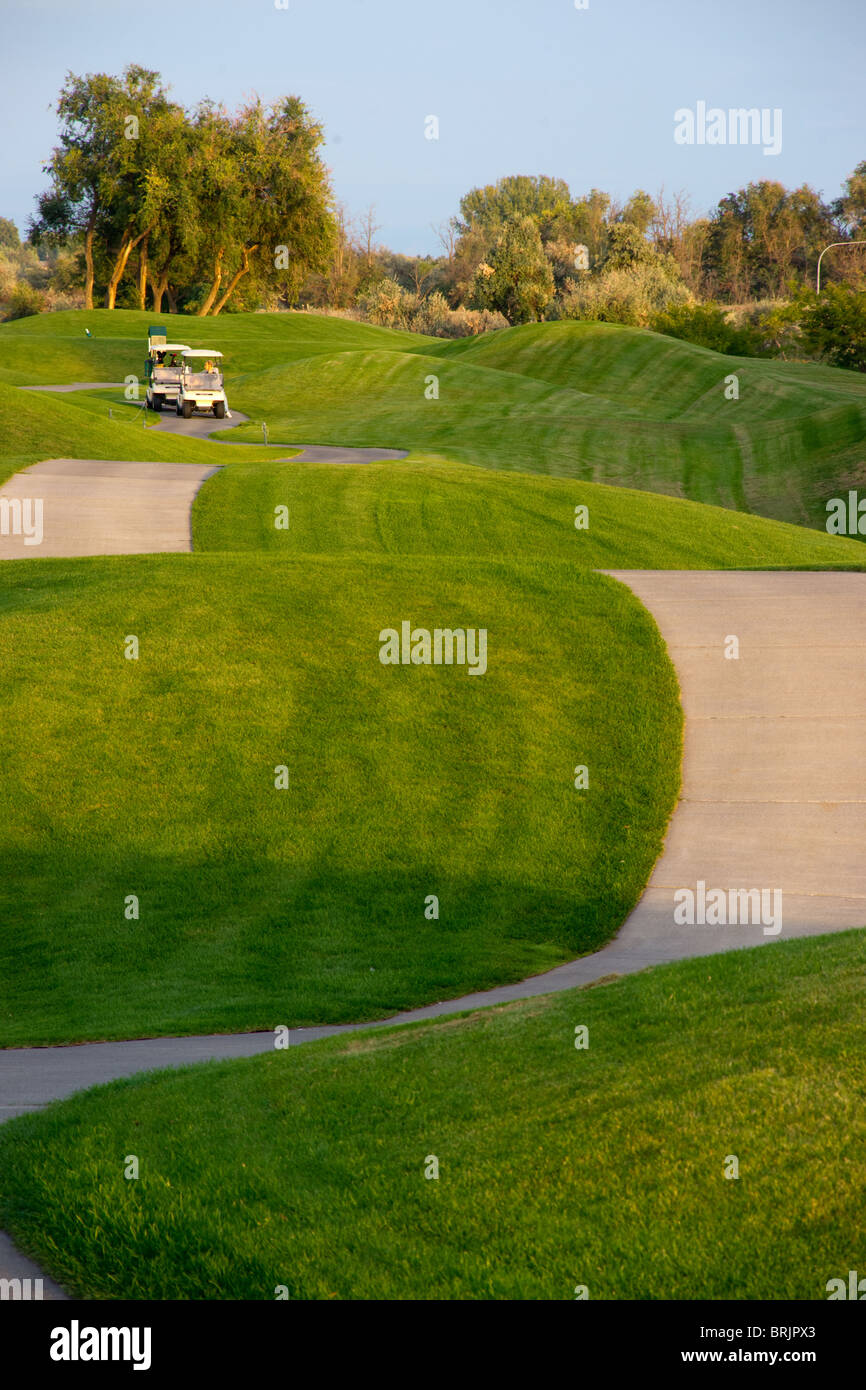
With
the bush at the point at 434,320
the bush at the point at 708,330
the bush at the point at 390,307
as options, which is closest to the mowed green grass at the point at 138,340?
the bush at the point at 434,320

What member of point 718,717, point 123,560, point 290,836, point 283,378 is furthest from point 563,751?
point 283,378

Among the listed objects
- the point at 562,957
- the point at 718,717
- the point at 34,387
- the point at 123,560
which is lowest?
the point at 562,957

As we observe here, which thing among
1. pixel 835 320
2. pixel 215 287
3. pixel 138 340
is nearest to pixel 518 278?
pixel 215 287

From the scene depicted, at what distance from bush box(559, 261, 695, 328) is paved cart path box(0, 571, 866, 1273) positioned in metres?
51.5

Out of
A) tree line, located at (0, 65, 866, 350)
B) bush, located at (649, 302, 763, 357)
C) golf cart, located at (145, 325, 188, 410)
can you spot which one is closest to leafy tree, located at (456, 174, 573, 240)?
tree line, located at (0, 65, 866, 350)

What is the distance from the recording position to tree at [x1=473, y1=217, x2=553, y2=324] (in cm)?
7262

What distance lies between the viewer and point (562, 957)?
397 inches

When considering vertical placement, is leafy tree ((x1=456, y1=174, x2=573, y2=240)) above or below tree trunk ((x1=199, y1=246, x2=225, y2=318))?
above

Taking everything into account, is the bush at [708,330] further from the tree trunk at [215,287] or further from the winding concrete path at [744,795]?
the winding concrete path at [744,795]

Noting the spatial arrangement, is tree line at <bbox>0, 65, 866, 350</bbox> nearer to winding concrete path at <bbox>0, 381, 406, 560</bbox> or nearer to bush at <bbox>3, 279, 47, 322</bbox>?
bush at <bbox>3, 279, 47, 322</bbox>

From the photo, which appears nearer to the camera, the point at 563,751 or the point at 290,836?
the point at 290,836

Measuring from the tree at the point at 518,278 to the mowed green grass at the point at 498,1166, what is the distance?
71.4 meters

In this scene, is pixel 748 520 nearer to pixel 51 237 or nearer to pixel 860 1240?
pixel 860 1240
